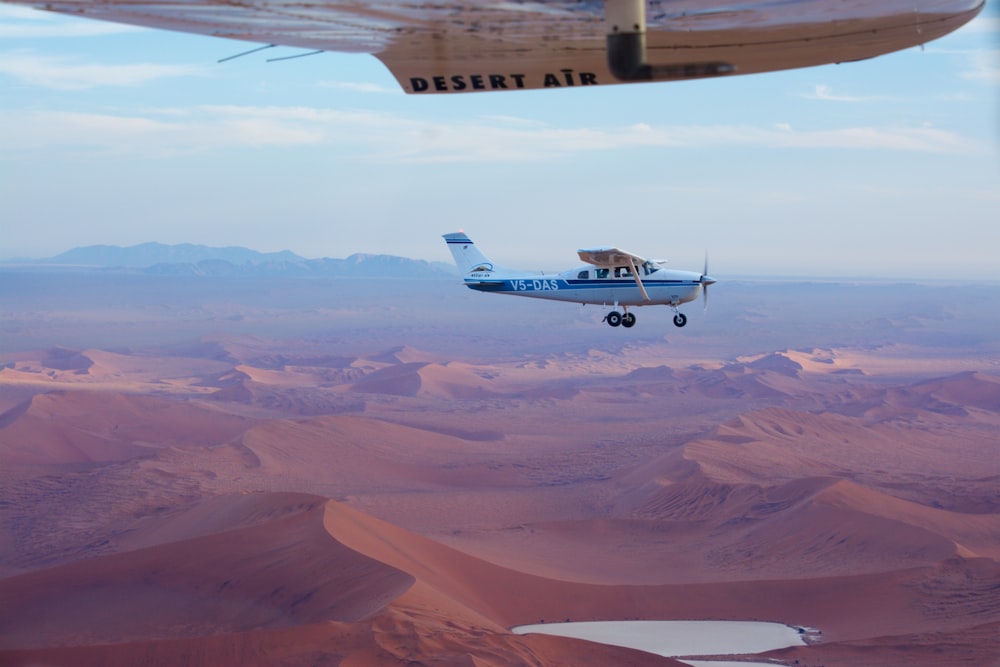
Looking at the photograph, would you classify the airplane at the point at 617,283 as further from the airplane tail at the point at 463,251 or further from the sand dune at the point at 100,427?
the sand dune at the point at 100,427

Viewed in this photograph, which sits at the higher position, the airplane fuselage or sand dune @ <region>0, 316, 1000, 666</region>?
the airplane fuselage

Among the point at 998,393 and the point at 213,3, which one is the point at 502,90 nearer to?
the point at 213,3

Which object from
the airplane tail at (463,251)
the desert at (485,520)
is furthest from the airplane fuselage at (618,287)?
the desert at (485,520)

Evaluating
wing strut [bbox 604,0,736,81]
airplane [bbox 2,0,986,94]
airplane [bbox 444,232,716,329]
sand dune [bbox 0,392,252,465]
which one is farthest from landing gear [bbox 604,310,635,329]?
sand dune [bbox 0,392,252,465]

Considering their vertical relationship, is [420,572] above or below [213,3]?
below

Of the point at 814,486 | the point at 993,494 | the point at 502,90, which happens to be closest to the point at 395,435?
the point at 814,486

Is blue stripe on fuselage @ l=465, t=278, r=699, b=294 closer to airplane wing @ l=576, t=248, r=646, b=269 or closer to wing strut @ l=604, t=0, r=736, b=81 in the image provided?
airplane wing @ l=576, t=248, r=646, b=269

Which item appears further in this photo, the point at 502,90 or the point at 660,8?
the point at 502,90
